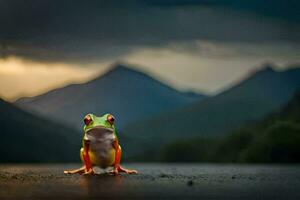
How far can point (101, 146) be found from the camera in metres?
31.6

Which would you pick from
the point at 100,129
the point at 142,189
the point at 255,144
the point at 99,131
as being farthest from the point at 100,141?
the point at 255,144

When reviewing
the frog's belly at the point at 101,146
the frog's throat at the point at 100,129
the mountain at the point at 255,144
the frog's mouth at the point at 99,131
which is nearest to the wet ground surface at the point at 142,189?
the frog's belly at the point at 101,146

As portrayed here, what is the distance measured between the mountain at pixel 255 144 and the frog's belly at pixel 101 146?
46701 millimetres

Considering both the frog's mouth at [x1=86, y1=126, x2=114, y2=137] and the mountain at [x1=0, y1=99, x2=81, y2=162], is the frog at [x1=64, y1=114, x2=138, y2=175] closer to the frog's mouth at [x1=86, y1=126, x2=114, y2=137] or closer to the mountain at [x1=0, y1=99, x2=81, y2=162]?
the frog's mouth at [x1=86, y1=126, x2=114, y2=137]

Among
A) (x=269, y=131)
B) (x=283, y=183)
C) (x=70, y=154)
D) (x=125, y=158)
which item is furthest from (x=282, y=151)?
(x=283, y=183)

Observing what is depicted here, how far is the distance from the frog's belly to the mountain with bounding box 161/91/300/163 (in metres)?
46.7

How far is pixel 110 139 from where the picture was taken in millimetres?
31562

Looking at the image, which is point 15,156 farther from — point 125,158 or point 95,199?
point 95,199

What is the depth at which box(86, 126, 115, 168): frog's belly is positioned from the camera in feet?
103

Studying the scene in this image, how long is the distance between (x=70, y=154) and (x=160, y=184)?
286 feet

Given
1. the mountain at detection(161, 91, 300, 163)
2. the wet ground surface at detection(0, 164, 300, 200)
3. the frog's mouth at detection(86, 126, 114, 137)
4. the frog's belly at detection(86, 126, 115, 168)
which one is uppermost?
the mountain at detection(161, 91, 300, 163)

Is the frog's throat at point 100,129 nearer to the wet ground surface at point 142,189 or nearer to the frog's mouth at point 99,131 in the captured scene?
the frog's mouth at point 99,131

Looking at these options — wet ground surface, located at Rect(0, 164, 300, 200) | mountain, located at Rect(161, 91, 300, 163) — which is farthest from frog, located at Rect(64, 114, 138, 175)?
mountain, located at Rect(161, 91, 300, 163)

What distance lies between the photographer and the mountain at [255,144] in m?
79.2
